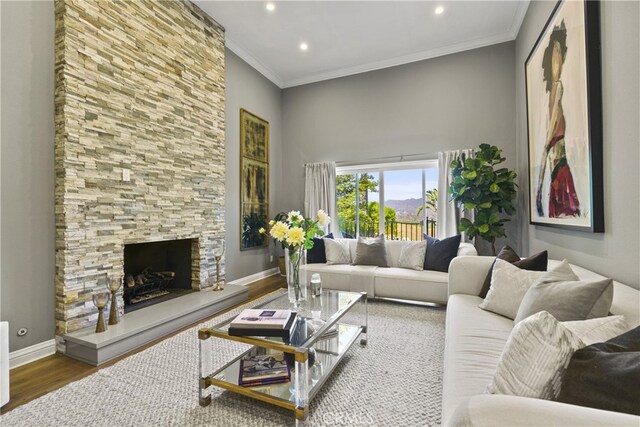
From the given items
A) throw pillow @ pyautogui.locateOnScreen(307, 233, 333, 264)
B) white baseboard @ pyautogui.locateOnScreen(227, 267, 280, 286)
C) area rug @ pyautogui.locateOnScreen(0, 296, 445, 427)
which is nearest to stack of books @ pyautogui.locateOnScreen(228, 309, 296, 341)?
area rug @ pyautogui.locateOnScreen(0, 296, 445, 427)

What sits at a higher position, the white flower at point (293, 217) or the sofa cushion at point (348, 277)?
the white flower at point (293, 217)

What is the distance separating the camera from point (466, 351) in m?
1.43

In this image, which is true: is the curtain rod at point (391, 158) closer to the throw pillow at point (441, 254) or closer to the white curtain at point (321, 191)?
the white curtain at point (321, 191)

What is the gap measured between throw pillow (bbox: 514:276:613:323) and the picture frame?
0.72 m

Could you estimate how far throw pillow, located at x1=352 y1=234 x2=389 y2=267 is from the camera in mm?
3822

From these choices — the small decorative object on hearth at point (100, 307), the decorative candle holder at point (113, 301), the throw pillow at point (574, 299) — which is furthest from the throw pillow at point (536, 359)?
the decorative candle holder at point (113, 301)

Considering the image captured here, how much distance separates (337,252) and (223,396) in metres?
2.57

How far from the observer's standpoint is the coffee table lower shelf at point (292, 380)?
4.83ft

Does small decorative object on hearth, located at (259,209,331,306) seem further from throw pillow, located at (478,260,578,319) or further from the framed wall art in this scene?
the framed wall art

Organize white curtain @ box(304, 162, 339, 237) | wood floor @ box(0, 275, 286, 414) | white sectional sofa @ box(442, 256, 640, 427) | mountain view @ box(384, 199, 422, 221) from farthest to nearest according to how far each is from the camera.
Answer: white curtain @ box(304, 162, 339, 237)
mountain view @ box(384, 199, 422, 221)
wood floor @ box(0, 275, 286, 414)
white sectional sofa @ box(442, 256, 640, 427)

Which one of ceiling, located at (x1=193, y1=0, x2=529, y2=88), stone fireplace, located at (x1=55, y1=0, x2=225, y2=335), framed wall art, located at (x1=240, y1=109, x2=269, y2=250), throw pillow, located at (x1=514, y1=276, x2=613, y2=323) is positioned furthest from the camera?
framed wall art, located at (x1=240, y1=109, x2=269, y2=250)

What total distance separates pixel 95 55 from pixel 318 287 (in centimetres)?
272

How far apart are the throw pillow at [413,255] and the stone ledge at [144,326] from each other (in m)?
2.12

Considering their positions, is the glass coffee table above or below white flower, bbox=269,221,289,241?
below
